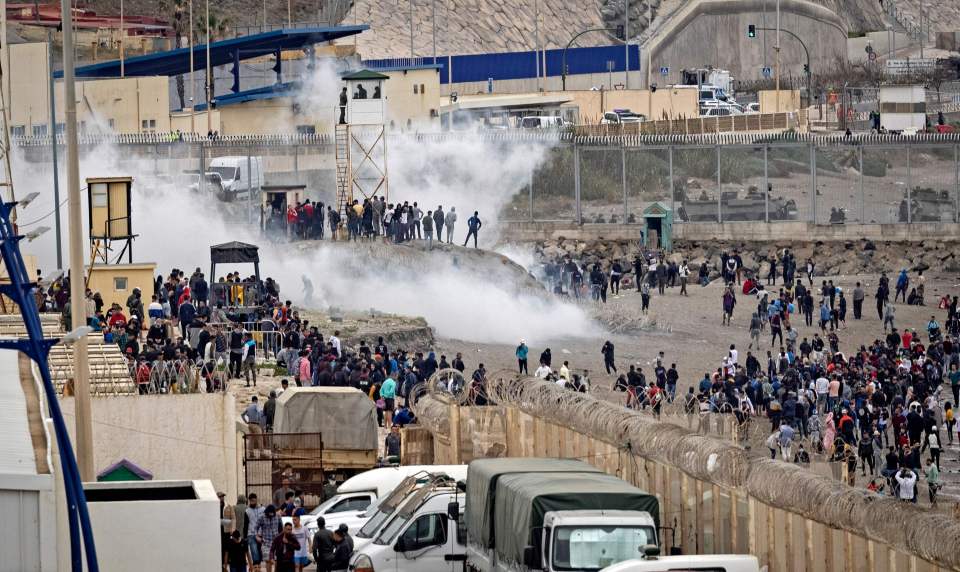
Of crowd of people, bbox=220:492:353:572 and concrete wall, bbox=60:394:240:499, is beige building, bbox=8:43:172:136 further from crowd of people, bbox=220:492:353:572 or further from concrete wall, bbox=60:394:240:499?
crowd of people, bbox=220:492:353:572

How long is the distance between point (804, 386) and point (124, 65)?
158 ft

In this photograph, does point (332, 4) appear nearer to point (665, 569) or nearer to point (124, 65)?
point (124, 65)

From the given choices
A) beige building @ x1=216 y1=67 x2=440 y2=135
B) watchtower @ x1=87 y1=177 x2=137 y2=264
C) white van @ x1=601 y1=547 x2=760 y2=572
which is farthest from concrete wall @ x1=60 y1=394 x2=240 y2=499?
beige building @ x1=216 y1=67 x2=440 y2=135

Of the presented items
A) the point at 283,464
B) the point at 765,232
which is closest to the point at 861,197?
the point at 765,232

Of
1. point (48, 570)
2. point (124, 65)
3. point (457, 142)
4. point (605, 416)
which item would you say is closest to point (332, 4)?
point (124, 65)

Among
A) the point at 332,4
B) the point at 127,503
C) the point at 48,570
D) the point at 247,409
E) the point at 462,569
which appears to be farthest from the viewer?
the point at 332,4

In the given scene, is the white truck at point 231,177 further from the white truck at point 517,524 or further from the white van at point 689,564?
the white van at point 689,564

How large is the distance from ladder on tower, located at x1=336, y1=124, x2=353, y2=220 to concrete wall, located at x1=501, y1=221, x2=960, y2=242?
34.4 feet

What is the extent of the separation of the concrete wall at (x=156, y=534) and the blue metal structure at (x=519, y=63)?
254 ft

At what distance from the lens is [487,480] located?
746 inches

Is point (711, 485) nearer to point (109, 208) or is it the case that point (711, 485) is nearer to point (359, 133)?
point (109, 208)

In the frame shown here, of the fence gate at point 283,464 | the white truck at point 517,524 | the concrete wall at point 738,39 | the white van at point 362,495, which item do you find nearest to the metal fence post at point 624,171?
the concrete wall at point 738,39

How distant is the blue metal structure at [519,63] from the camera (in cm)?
9762

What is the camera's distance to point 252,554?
2128 centimetres
